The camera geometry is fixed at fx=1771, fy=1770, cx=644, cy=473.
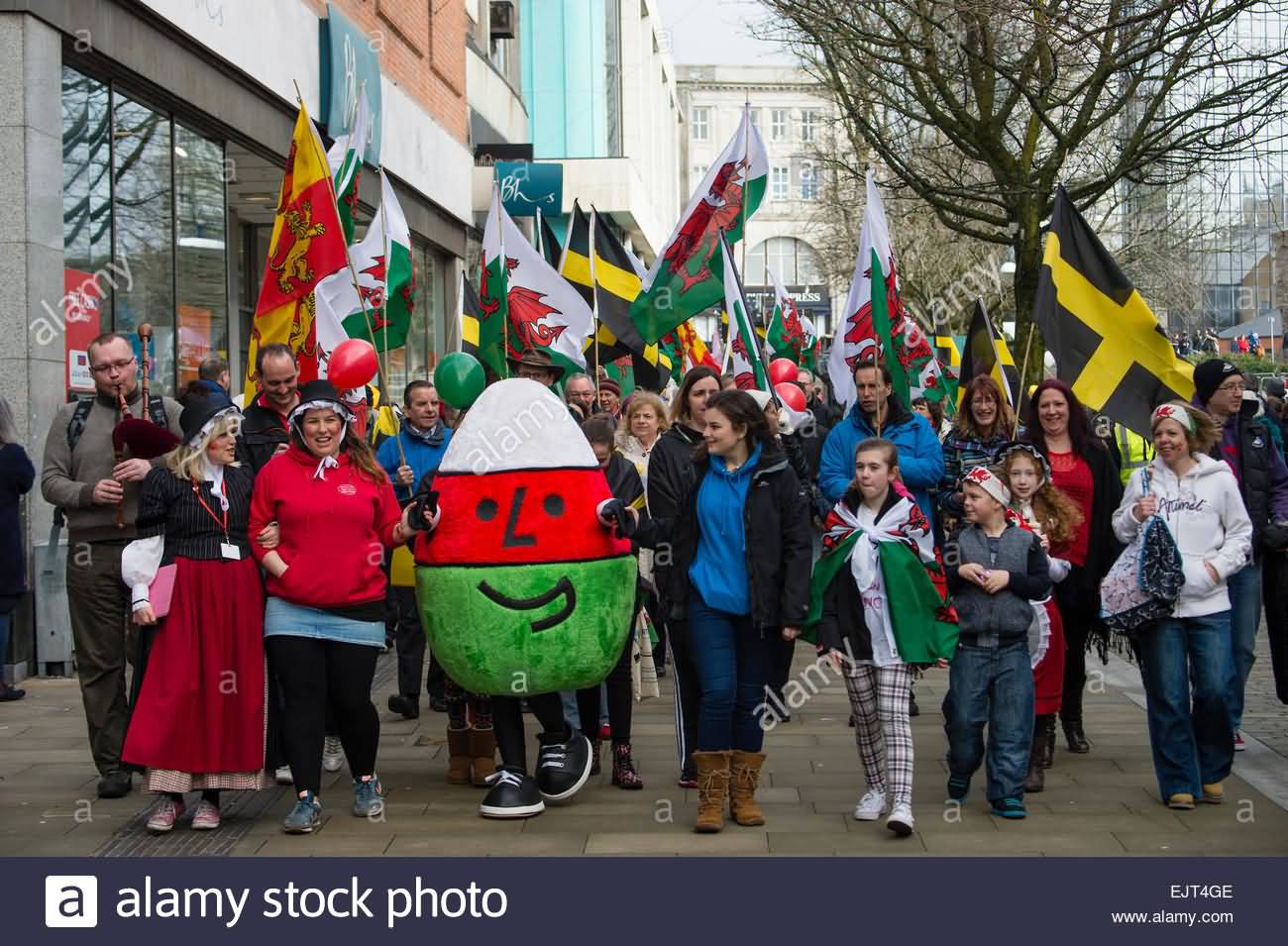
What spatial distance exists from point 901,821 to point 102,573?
11.7 feet

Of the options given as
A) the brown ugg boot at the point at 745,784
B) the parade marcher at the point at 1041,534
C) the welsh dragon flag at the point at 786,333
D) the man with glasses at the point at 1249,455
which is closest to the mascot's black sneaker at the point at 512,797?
the brown ugg boot at the point at 745,784

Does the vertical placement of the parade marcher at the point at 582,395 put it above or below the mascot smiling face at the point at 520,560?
above

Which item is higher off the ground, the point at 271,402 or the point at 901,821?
the point at 271,402

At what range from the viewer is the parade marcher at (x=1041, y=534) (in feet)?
25.4

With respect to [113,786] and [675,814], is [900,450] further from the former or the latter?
[113,786]

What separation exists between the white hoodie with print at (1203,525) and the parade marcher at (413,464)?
375 cm

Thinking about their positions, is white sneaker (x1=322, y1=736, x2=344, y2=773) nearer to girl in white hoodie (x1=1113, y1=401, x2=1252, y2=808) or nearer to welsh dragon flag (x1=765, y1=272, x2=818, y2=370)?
girl in white hoodie (x1=1113, y1=401, x2=1252, y2=808)

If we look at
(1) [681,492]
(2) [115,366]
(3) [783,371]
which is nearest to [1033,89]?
(3) [783,371]

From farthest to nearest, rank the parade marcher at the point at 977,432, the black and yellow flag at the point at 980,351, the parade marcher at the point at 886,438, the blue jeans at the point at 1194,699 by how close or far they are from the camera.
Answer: the black and yellow flag at the point at 980,351, the parade marcher at the point at 977,432, the parade marcher at the point at 886,438, the blue jeans at the point at 1194,699

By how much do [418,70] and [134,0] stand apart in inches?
398

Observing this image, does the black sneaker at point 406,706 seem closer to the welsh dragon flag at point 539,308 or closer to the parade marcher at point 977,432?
the welsh dragon flag at point 539,308

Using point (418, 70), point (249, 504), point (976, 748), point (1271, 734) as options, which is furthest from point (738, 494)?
point (418, 70)

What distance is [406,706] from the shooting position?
9.76 metres

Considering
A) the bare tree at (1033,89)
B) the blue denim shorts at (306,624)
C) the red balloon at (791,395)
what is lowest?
the blue denim shorts at (306,624)
